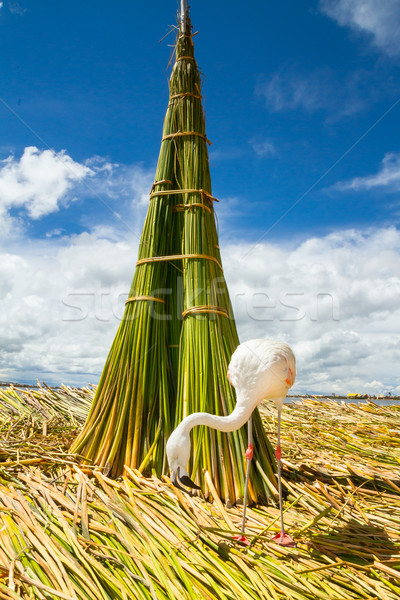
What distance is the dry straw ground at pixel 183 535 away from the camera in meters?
1.82

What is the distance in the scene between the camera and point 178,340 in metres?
3.38

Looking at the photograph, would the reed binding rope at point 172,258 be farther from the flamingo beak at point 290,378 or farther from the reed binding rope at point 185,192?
the flamingo beak at point 290,378

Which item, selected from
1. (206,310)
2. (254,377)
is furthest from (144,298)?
(254,377)

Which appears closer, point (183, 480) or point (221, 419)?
point (183, 480)

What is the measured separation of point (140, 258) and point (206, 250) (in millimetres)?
554

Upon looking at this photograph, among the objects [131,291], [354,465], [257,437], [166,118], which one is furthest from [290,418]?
[166,118]

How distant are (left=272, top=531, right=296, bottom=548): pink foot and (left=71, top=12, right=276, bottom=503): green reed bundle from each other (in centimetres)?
46

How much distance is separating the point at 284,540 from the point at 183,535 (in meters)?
0.49

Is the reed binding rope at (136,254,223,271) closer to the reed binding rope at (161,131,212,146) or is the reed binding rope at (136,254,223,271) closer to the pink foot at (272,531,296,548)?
the reed binding rope at (161,131,212,146)

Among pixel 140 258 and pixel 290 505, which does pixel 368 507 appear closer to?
pixel 290 505

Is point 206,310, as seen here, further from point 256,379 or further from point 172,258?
point 256,379

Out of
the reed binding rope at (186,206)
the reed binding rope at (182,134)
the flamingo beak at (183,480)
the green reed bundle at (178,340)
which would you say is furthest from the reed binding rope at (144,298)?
the flamingo beak at (183,480)

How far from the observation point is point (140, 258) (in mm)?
3525

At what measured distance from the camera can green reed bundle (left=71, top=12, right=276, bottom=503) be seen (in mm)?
2869
